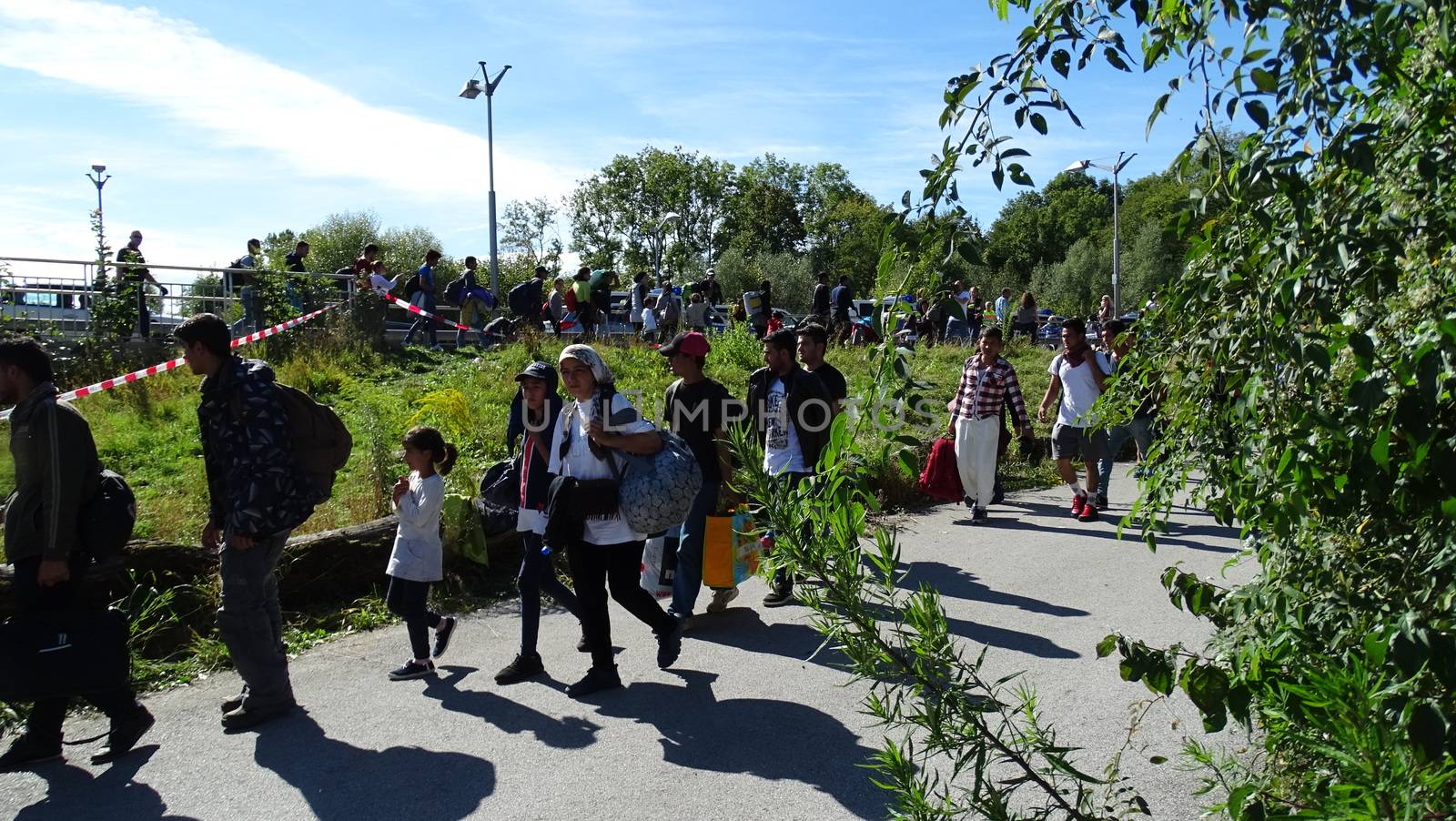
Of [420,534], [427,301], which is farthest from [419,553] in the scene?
[427,301]

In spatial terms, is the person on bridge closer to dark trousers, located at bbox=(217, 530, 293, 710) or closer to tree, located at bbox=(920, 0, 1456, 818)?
dark trousers, located at bbox=(217, 530, 293, 710)

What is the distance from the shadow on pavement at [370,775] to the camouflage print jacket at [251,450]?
3.10ft

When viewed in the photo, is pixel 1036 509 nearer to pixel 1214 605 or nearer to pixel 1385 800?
pixel 1214 605

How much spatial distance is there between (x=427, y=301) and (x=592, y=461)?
1400cm

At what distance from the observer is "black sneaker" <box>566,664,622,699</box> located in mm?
5285

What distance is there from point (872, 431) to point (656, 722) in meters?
3.31

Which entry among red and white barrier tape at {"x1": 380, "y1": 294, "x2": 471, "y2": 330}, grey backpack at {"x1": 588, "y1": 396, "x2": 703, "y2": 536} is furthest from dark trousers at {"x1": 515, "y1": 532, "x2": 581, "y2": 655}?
red and white barrier tape at {"x1": 380, "y1": 294, "x2": 471, "y2": 330}

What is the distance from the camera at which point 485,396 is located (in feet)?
42.3

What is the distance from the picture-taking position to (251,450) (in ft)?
15.7

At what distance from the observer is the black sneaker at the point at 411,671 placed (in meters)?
5.57

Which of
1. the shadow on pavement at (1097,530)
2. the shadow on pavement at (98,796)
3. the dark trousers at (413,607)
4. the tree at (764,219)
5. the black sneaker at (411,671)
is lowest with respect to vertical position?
the shadow on pavement at (98,796)

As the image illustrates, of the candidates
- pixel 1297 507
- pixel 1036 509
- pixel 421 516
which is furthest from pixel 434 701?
pixel 1036 509

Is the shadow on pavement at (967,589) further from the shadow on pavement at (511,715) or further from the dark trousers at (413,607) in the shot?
the dark trousers at (413,607)

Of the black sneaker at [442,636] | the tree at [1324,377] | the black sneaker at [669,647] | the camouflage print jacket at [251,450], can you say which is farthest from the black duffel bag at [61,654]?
the tree at [1324,377]
